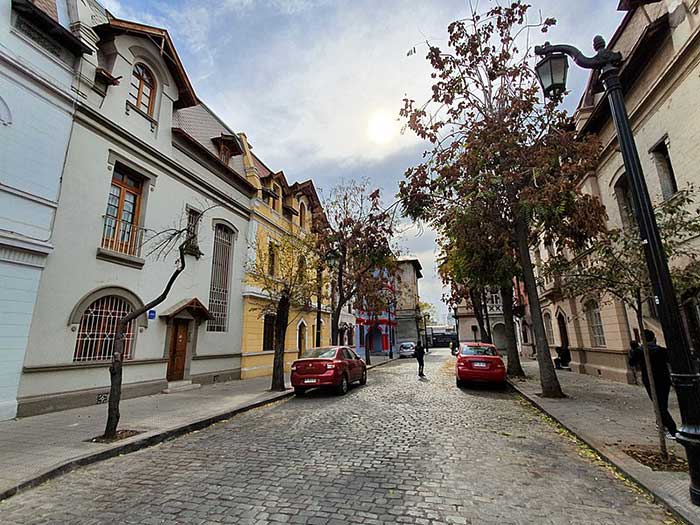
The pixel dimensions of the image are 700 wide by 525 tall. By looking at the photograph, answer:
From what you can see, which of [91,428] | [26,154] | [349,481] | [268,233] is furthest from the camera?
[268,233]

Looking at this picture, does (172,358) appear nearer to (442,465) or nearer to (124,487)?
(124,487)

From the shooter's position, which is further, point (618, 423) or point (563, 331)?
point (563, 331)

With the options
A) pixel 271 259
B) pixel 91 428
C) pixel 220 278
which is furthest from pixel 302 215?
pixel 91 428

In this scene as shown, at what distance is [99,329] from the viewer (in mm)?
10188

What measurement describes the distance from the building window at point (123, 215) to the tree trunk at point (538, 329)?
1218 centimetres

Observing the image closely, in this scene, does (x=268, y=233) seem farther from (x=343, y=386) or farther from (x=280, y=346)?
(x=343, y=386)

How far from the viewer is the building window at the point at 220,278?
15.2 m

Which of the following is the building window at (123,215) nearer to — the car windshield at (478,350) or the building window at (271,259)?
the building window at (271,259)

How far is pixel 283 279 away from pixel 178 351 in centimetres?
465

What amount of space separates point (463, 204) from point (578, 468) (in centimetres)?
679

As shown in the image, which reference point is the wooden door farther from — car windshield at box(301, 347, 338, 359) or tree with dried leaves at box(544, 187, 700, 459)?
tree with dried leaves at box(544, 187, 700, 459)

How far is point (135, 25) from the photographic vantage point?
11672 millimetres

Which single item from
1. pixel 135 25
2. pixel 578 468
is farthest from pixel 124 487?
pixel 135 25

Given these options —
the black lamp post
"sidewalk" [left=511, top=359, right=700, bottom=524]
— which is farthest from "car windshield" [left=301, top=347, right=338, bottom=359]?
the black lamp post
